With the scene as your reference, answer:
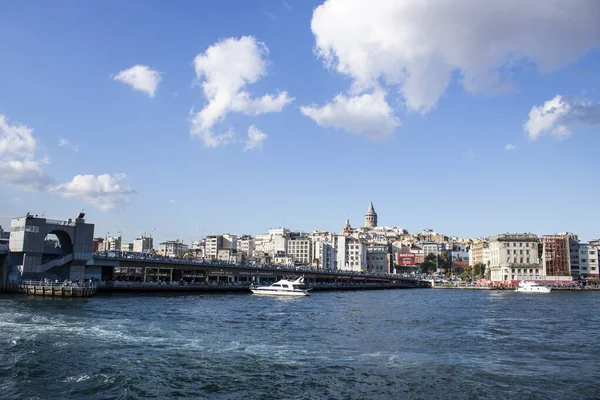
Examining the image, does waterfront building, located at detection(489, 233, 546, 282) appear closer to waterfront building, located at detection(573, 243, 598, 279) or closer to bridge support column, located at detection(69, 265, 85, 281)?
waterfront building, located at detection(573, 243, 598, 279)

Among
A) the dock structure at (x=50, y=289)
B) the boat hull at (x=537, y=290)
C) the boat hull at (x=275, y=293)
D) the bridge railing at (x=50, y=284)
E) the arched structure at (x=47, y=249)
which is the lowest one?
the boat hull at (x=537, y=290)

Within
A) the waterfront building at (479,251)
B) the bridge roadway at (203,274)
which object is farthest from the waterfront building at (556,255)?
→ the bridge roadway at (203,274)

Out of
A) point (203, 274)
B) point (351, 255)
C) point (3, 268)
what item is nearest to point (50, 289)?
point (3, 268)

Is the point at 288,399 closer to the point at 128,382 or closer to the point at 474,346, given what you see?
the point at 128,382

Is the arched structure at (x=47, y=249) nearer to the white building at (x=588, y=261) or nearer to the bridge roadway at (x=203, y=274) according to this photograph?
the bridge roadway at (x=203, y=274)

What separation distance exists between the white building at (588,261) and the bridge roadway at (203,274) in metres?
44.1

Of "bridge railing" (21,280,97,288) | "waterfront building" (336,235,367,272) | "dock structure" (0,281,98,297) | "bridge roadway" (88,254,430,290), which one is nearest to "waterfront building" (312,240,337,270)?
"waterfront building" (336,235,367,272)

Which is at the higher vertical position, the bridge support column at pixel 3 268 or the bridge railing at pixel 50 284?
the bridge support column at pixel 3 268

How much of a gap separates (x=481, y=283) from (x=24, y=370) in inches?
5509

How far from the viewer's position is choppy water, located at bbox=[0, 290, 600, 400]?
21.2 meters

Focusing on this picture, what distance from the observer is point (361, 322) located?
45.9m

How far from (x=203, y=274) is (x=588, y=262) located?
109895 mm

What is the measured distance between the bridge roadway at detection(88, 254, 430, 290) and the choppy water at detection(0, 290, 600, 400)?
3843 centimetres

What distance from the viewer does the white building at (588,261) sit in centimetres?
14825
